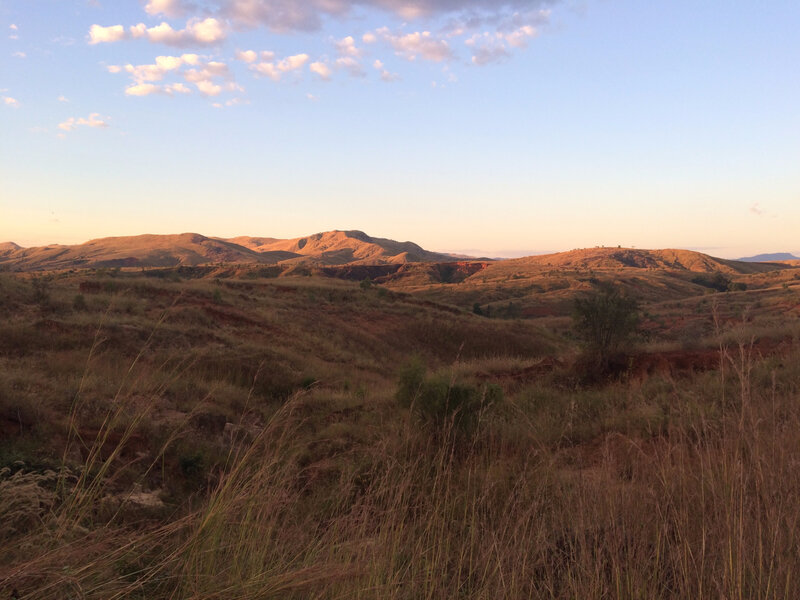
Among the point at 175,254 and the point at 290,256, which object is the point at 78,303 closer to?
the point at 175,254

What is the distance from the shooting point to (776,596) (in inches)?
Result: 80.9

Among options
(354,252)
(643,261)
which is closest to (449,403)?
(643,261)

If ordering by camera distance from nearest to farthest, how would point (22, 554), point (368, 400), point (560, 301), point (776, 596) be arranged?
point (776, 596)
point (22, 554)
point (368, 400)
point (560, 301)

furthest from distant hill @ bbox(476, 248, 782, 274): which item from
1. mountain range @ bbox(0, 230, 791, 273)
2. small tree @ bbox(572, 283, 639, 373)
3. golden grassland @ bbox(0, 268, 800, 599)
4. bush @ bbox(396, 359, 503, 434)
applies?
bush @ bbox(396, 359, 503, 434)

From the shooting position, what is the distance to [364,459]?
20.0ft

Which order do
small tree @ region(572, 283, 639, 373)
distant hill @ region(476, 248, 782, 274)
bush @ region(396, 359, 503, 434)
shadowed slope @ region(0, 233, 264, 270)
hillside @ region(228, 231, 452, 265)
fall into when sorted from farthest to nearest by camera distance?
hillside @ region(228, 231, 452, 265), shadowed slope @ region(0, 233, 264, 270), distant hill @ region(476, 248, 782, 274), small tree @ region(572, 283, 639, 373), bush @ region(396, 359, 503, 434)

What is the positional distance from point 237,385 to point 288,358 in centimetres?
380

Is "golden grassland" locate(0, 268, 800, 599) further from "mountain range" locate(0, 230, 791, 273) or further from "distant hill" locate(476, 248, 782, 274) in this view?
"distant hill" locate(476, 248, 782, 274)

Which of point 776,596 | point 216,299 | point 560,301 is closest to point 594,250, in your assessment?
point 560,301

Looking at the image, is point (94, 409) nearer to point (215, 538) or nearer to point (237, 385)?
point (237, 385)

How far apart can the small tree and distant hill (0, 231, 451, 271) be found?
102752 mm

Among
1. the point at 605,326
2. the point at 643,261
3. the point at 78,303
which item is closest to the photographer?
the point at 605,326

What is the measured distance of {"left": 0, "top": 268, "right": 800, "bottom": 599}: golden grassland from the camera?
236 centimetres

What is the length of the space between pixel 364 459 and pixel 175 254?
150372mm
